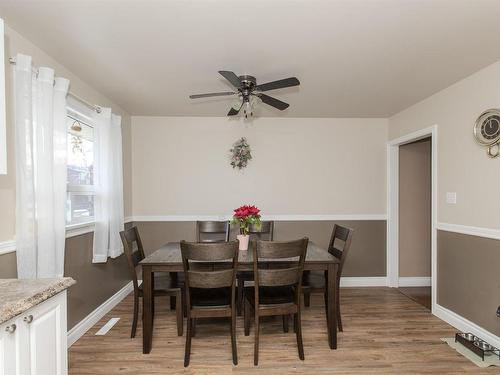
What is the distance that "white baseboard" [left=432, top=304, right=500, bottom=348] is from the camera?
242 centimetres

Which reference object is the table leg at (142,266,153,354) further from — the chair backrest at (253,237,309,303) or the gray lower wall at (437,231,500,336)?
the gray lower wall at (437,231,500,336)

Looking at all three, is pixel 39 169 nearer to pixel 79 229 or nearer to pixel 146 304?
pixel 79 229

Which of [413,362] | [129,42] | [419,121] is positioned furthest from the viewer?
[419,121]

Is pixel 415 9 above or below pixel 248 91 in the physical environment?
above

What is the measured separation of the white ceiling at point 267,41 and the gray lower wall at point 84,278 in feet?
5.21

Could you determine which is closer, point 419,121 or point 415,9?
point 415,9

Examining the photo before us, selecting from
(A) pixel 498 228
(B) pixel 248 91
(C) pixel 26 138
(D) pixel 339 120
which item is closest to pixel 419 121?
(D) pixel 339 120

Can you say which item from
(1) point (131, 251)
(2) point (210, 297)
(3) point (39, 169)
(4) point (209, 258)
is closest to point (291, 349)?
(2) point (210, 297)

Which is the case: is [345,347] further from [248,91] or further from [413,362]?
[248,91]

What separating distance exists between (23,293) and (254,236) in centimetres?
248

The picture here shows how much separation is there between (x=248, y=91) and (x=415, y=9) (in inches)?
48.4

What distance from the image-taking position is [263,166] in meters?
4.00

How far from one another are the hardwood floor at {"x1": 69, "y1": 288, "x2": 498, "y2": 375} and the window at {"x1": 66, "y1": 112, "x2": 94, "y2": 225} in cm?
114

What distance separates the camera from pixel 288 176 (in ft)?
13.2
